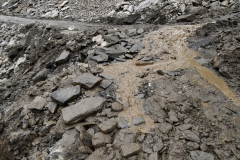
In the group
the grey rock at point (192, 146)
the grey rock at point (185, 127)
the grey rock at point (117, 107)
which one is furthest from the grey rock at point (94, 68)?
the grey rock at point (192, 146)

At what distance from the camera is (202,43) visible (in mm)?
6711

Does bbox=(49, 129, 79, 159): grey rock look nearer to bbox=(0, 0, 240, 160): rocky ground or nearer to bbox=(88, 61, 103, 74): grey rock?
bbox=(0, 0, 240, 160): rocky ground

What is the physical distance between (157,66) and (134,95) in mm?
1380

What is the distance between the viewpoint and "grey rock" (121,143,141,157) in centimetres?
367

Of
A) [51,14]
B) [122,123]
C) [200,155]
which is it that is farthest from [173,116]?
[51,14]

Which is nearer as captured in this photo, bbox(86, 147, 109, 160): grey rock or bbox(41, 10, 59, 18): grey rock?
bbox(86, 147, 109, 160): grey rock

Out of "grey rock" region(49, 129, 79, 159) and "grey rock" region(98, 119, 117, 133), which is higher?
"grey rock" region(98, 119, 117, 133)

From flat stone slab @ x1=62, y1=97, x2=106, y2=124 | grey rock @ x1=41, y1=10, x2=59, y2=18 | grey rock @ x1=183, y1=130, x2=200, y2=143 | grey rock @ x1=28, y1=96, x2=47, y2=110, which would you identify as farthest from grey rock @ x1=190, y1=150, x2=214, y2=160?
grey rock @ x1=41, y1=10, x2=59, y2=18

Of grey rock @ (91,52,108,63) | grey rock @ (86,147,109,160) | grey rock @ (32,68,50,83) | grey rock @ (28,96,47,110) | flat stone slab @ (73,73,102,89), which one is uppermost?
flat stone slab @ (73,73,102,89)

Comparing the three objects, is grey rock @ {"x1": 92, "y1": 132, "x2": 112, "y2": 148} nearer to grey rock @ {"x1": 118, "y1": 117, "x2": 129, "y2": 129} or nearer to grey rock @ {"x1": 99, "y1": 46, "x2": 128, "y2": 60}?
grey rock @ {"x1": 118, "y1": 117, "x2": 129, "y2": 129}

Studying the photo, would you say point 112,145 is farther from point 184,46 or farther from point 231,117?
point 184,46

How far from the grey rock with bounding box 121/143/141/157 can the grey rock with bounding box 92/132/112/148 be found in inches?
15.3

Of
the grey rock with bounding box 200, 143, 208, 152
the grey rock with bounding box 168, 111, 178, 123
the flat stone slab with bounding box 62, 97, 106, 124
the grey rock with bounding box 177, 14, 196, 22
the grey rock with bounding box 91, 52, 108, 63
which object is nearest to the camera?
the grey rock with bounding box 200, 143, 208, 152

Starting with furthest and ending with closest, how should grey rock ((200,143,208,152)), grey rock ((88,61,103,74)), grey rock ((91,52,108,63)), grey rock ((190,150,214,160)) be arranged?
grey rock ((91,52,108,63))
grey rock ((88,61,103,74))
grey rock ((200,143,208,152))
grey rock ((190,150,214,160))
